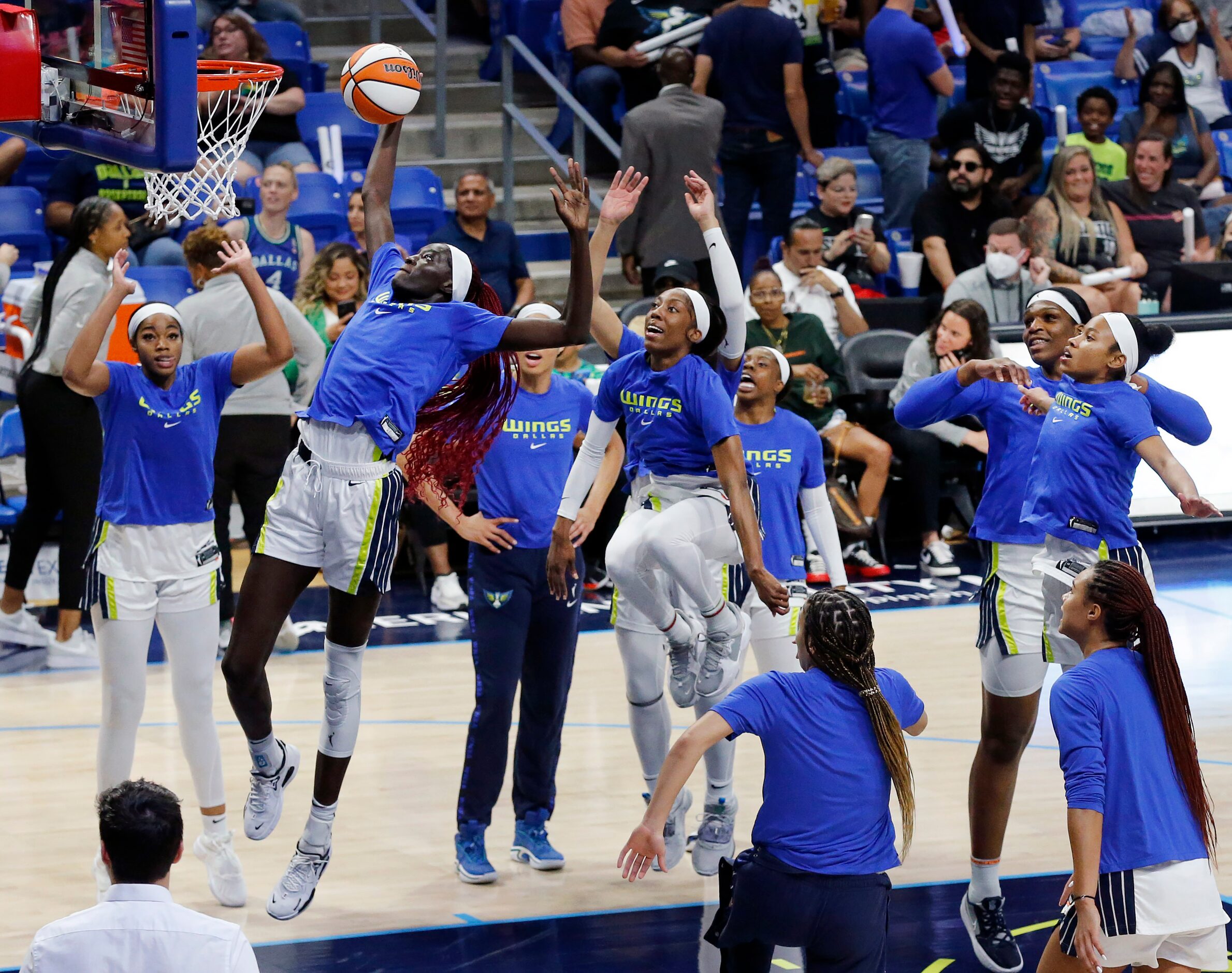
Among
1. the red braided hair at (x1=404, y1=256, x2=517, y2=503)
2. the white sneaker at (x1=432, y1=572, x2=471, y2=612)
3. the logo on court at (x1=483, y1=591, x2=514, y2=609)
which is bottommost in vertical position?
the white sneaker at (x1=432, y1=572, x2=471, y2=612)

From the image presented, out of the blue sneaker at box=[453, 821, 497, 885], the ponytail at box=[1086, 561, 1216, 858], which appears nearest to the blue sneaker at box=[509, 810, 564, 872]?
the blue sneaker at box=[453, 821, 497, 885]

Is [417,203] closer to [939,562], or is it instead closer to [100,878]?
[939,562]

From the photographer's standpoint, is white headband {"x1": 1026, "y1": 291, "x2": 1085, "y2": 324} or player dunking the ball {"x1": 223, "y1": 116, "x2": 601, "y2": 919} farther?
white headband {"x1": 1026, "y1": 291, "x2": 1085, "y2": 324}

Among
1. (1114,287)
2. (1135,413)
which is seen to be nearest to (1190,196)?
(1114,287)

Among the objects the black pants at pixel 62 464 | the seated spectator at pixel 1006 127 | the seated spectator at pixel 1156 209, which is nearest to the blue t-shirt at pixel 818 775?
the black pants at pixel 62 464

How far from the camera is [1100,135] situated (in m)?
13.7

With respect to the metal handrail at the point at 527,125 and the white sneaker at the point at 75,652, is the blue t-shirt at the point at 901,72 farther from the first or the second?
the white sneaker at the point at 75,652

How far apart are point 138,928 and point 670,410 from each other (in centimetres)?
305

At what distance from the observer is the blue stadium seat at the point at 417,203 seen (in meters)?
12.4

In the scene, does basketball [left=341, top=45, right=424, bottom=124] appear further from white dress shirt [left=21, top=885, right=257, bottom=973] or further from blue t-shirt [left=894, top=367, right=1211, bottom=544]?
white dress shirt [left=21, top=885, right=257, bottom=973]

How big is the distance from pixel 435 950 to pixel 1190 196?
10.0 meters

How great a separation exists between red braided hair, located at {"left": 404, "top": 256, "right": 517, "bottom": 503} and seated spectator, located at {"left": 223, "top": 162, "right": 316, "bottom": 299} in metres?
4.69

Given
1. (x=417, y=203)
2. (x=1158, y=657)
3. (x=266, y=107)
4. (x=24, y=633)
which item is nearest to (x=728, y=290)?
(x=1158, y=657)

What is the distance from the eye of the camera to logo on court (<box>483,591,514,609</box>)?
6.14 meters
